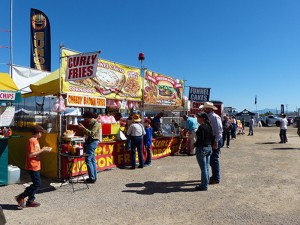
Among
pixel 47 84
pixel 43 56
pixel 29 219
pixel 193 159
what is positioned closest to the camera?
pixel 29 219

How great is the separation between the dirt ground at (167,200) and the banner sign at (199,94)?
5.98 meters

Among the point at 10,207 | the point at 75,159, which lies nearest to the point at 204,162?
the point at 75,159

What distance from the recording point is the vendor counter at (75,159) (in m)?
7.37

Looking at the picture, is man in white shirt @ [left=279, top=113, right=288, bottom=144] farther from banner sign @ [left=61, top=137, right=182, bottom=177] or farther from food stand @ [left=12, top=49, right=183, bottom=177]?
banner sign @ [left=61, top=137, right=182, bottom=177]

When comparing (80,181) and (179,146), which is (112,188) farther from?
(179,146)

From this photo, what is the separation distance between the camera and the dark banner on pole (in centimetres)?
1477

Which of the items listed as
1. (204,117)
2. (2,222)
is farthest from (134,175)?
(2,222)

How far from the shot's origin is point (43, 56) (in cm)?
1493

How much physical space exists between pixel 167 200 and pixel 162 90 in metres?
7.79

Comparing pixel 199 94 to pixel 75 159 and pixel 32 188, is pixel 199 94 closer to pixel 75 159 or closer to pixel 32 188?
pixel 75 159

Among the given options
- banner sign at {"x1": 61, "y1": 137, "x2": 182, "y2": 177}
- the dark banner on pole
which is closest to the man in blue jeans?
banner sign at {"x1": 61, "y1": 137, "x2": 182, "y2": 177}

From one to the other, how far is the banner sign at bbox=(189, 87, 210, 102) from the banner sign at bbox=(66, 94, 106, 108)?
6.65m

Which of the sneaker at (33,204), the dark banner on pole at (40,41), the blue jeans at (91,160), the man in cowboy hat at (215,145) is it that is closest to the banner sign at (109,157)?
the blue jeans at (91,160)

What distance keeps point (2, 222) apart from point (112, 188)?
3179mm
